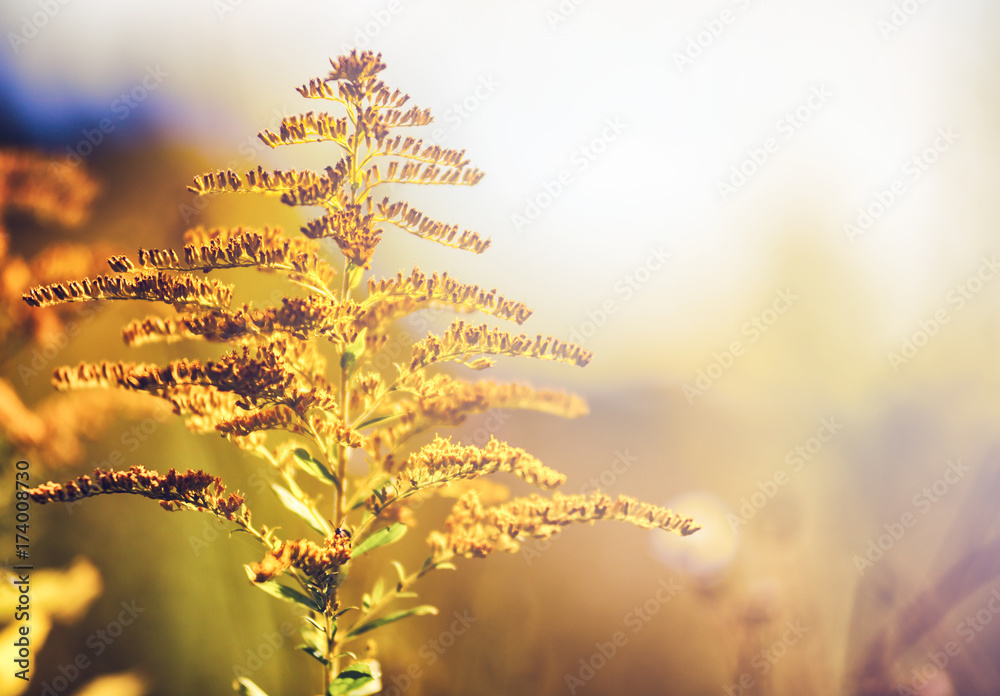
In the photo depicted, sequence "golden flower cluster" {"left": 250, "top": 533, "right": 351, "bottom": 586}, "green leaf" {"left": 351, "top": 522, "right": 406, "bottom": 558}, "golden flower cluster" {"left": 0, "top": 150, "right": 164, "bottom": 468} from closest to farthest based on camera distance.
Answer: "golden flower cluster" {"left": 250, "top": 533, "right": 351, "bottom": 586} → "green leaf" {"left": 351, "top": 522, "right": 406, "bottom": 558} → "golden flower cluster" {"left": 0, "top": 150, "right": 164, "bottom": 468}

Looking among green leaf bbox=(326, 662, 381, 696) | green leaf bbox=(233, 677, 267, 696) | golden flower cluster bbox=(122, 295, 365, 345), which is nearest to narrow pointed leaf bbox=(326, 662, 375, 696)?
green leaf bbox=(326, 662, 381, 696)

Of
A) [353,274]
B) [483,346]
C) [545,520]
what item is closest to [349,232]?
[353,274]

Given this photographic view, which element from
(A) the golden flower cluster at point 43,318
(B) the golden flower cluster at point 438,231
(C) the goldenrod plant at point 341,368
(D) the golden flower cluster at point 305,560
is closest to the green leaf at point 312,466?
(C) the goldenrod plant at point 341,368

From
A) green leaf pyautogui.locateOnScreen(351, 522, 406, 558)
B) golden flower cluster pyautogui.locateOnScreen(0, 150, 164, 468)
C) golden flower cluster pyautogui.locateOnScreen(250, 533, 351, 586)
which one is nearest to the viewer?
golden flower cluster pyautogui.locateOnScreen(250, 533, 351, 586)

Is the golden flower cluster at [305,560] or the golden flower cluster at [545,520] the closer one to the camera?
the golden flower cluster at [305,560]

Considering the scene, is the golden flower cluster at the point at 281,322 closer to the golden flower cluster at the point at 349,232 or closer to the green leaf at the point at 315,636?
the golden flower cluster at the point at 349,232

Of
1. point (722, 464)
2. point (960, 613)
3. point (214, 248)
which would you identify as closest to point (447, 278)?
point (214, 248)

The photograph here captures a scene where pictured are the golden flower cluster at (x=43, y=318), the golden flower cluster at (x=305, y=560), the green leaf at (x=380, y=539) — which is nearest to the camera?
the golden flower cluster at (x=305, y=560)

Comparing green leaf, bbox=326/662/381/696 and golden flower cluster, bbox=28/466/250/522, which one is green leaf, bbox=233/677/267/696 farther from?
golden flower cluster, bbox=28/466/250/522

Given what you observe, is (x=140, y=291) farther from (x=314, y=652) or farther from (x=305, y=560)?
(x=314, y=652)
